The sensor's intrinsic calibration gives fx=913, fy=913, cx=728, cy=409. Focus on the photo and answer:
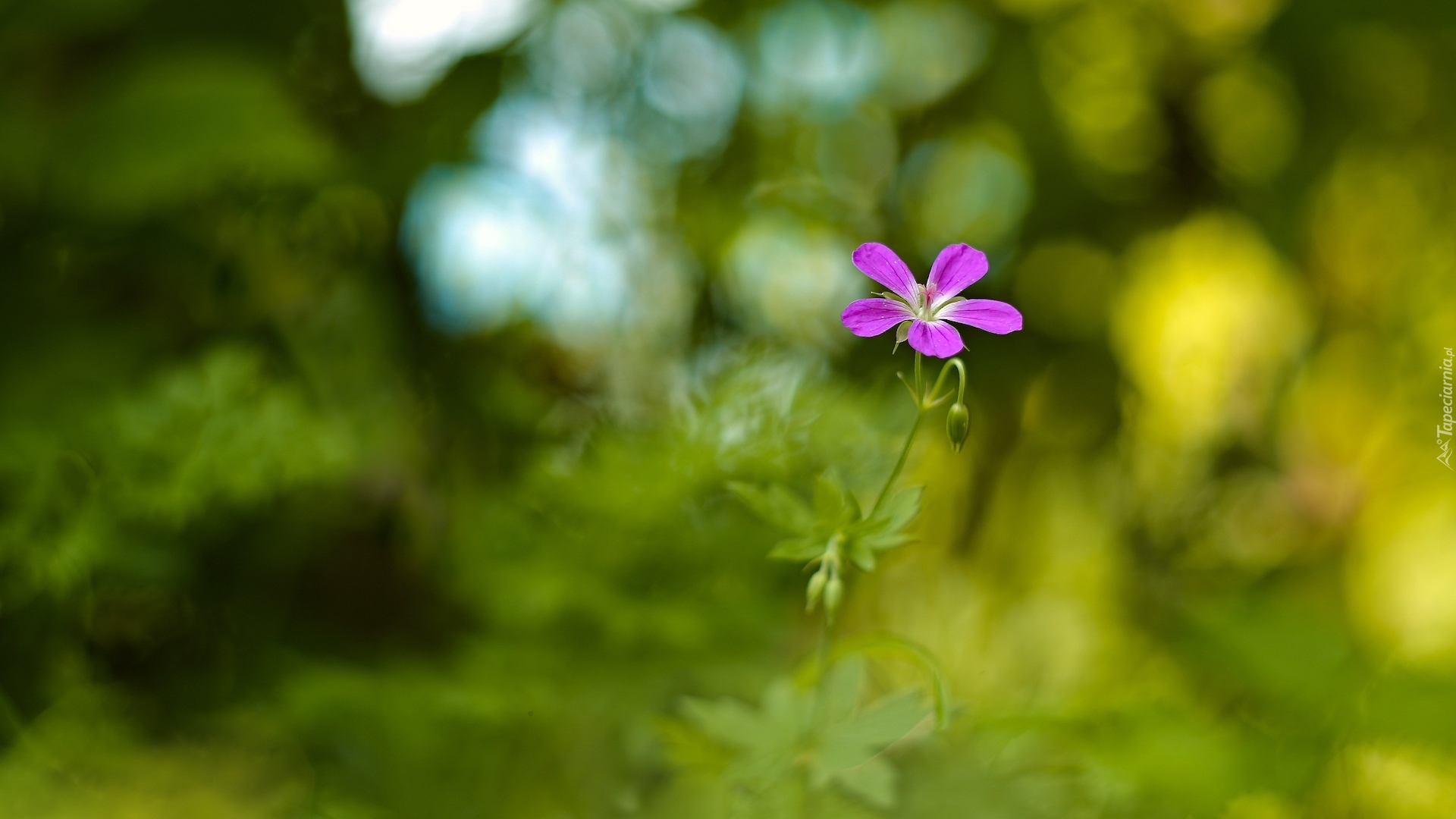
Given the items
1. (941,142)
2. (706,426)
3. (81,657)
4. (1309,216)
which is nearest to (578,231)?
(706,426)

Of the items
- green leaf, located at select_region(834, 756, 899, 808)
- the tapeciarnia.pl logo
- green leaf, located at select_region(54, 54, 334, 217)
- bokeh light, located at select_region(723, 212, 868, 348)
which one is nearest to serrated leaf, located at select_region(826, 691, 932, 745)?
green leaf, located at select_region(834, 756, 899, 808)

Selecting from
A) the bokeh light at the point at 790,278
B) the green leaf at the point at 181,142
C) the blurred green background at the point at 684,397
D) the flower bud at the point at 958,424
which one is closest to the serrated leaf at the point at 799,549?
the flower bud at the point at 958,424

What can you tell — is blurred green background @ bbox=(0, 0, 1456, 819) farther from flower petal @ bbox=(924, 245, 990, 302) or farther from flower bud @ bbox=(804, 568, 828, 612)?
flower petal @ bbox=(924, 245, 990, 302)

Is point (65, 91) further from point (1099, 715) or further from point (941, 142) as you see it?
point (1099, 715)

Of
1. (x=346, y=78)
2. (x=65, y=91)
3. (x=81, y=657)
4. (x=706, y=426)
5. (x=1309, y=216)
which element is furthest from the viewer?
(x=1309, y=216)

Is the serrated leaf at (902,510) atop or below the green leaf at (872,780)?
atop

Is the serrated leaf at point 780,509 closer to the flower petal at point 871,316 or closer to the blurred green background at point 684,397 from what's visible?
the flower petal at point 871,316

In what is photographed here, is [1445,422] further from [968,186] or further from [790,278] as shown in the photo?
[790,278]
